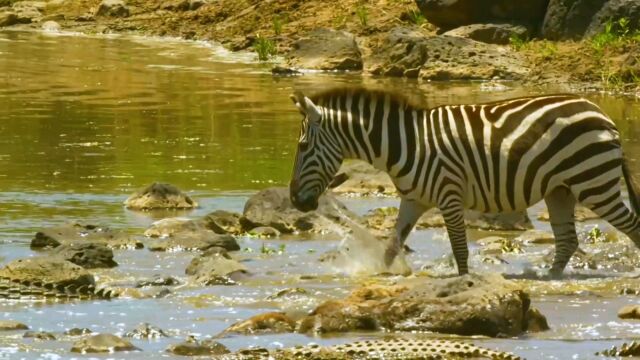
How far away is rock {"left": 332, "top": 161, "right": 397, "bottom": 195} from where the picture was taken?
15.7 m

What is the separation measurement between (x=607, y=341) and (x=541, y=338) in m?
0.37

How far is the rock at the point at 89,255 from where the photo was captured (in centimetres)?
1170

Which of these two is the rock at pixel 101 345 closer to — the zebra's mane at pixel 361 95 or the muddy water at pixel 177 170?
the muddy water at pixel 177 170

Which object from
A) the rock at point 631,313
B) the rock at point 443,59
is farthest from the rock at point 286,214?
the rock at point 443,59

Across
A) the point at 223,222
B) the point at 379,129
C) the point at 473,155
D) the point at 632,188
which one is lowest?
the point at 223,222

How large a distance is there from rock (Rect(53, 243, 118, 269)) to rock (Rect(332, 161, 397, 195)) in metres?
4.23

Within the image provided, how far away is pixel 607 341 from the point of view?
29.3 feet

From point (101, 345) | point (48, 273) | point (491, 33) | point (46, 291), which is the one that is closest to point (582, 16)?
point (491, 33)

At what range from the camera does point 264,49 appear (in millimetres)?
31031

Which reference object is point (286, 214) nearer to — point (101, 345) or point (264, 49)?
point (101, 345)

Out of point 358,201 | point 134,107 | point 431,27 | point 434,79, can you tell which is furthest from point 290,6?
point 358,201

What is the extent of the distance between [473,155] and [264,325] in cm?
302

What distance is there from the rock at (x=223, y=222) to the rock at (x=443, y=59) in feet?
44.3

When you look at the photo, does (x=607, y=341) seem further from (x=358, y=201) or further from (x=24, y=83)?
(x=24, y=83)
